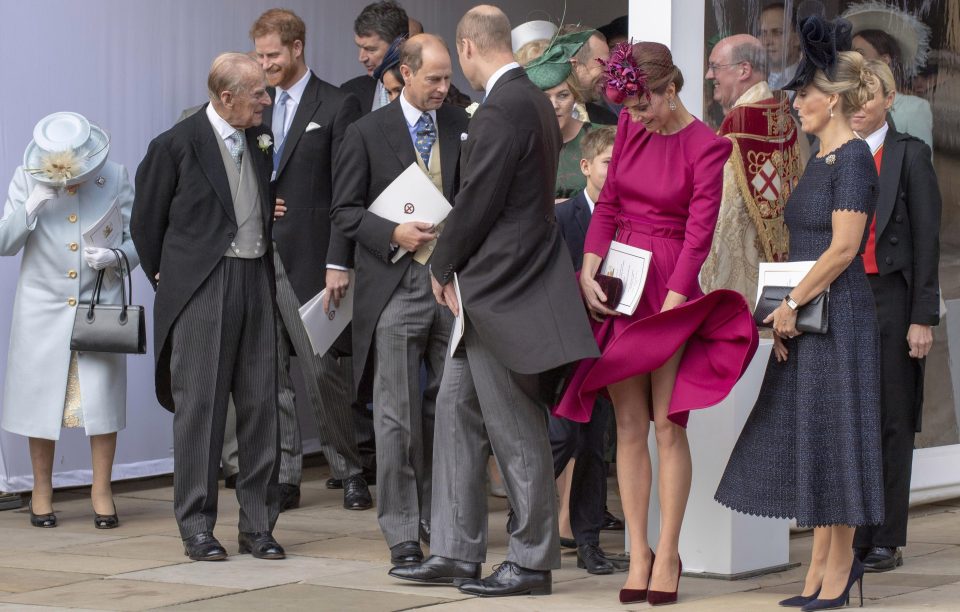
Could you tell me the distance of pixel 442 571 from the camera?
4855 millimetres

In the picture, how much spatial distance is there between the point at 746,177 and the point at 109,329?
2.50 metres

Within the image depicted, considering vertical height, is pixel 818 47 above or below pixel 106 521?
above

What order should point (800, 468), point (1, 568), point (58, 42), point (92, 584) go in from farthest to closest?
point (58, 42) < point (1, 568) < point (92, 584) < point (800, 468)

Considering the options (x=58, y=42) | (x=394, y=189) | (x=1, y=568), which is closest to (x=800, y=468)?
(x=394, y=189)

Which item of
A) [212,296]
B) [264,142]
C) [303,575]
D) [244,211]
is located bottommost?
[303,575]

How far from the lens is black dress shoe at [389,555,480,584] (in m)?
4.84

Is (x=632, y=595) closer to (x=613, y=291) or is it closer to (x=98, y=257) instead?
(x=613, y=291)

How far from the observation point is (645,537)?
15.4 feet

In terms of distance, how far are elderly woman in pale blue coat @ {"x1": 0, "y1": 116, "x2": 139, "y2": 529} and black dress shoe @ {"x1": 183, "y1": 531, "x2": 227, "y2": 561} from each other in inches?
37.4

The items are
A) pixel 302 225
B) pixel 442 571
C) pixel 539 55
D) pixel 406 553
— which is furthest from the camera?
pixel 302 225

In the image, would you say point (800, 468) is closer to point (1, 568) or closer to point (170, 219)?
point (170, 219)

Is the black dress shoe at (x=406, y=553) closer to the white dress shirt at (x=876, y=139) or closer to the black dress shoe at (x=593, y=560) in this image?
the black dress shoe at (x=593, y=560)

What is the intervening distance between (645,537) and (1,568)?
7.17 feet

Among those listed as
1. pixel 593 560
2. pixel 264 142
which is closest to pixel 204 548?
pixel 593 560
